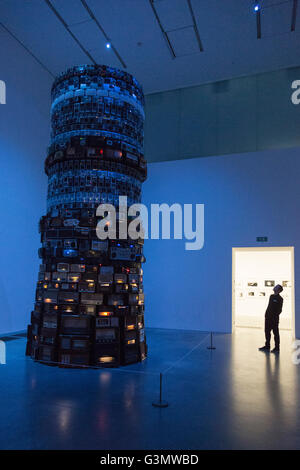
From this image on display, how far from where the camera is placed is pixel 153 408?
482 centimetres

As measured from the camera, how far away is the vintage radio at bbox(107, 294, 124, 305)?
7.54 meters

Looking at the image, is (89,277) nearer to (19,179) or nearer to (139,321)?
(139,321)

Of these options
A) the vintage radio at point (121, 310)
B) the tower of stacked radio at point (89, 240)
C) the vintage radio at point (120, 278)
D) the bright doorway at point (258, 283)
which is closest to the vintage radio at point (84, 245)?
the tower of stacked radio at point (89, 240)

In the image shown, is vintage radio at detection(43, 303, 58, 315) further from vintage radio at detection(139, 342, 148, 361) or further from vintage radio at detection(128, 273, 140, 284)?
vintage radio at detection(139, 342, 148, 361)

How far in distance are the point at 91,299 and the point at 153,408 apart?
10.1 feet

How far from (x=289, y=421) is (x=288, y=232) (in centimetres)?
863

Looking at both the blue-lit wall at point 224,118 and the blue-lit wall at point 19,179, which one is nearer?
the blue-lit wall at point 19,179

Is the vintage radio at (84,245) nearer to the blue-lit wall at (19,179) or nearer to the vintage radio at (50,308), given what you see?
the vintage radio at (50,308)

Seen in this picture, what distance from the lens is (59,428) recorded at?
4.11 metres

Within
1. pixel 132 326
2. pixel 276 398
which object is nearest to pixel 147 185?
pixel 132 326

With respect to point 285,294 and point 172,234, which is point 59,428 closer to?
point 172,234

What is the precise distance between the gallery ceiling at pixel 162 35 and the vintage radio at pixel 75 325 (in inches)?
391

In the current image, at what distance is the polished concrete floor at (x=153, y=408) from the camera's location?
3861mm

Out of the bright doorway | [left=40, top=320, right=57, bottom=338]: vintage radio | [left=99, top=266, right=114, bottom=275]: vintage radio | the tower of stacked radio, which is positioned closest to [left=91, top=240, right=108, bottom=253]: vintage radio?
the tower of stacked radio
